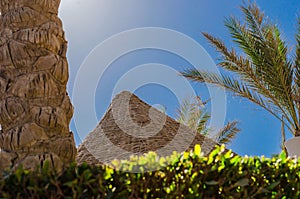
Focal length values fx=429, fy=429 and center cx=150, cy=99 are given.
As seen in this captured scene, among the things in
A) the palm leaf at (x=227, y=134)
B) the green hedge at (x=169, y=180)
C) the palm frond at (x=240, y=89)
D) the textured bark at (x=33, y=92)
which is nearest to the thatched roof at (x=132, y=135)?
the textured bark at (x=33, y=92)

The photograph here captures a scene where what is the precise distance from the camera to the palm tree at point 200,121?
44.5 feet

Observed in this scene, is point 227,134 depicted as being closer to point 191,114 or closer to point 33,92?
point 191,114

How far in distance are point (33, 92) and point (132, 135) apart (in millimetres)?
2941

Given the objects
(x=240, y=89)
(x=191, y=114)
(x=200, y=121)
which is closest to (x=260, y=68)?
(x=240, y=89)

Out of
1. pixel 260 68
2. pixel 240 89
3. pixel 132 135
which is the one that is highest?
pixel 260 68

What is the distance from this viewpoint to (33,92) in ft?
12.8

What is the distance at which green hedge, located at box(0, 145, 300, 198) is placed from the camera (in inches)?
104

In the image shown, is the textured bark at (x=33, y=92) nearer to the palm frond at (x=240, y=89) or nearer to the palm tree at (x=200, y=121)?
the palm frond at (x=240, y=89)

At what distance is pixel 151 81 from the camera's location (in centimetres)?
823

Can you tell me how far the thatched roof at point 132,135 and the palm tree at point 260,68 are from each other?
2.83 meters

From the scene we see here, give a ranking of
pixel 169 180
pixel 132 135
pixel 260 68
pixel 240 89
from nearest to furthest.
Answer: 1. pixel 169 180
2. pixel 132 135
3. pixel 260 68
4. pixel 240 89

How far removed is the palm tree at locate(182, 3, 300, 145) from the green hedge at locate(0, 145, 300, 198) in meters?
6.62

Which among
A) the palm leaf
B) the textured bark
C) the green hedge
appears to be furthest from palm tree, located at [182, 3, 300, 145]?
the green hedge

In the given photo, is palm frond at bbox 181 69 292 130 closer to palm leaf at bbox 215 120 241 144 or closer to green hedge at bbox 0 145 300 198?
palm leaf at bbox 215 120 241 144
